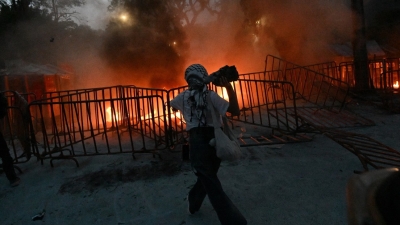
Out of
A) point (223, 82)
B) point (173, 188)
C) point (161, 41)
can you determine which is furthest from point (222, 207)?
point (161, 41)

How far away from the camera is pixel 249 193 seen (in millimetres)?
3850

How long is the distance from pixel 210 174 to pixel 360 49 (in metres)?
11.4

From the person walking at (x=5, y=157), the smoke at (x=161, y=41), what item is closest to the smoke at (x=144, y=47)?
the smoke at (x=161, y=41)

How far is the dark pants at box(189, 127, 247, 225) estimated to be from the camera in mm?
2719

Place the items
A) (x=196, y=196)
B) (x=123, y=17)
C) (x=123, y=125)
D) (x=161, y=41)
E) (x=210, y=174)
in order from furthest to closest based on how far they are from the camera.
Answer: (x=123, y=17)
(x=161, y=41)
(x=123, y=125)
(x=196, y=196)
(x=210, y=174)

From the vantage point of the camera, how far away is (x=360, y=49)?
11320mm

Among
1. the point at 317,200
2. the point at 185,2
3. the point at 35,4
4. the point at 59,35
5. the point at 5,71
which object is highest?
the point at 185,2

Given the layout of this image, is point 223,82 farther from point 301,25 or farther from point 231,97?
point 301,25

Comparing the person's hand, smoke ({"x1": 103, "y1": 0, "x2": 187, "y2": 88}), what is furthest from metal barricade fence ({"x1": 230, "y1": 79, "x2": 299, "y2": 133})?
smoke ({"x1": 103, "y1": 0, "x2": 187, "y2": 88})

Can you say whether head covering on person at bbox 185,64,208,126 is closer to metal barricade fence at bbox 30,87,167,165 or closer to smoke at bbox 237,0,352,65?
metal barricade fence at bbox 30,87,167,165

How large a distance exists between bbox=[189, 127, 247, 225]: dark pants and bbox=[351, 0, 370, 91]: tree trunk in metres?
10.7

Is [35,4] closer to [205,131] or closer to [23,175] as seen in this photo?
[23,175]

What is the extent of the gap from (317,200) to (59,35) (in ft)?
60.9

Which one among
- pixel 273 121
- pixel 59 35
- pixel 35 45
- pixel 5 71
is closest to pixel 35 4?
pixel 59 35
